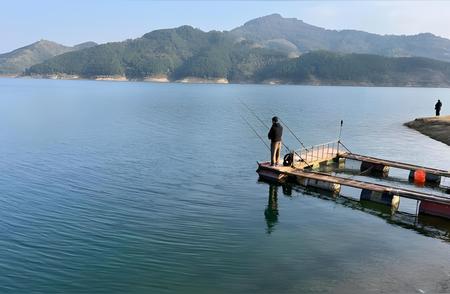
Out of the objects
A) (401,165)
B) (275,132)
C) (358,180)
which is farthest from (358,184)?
(401,165)

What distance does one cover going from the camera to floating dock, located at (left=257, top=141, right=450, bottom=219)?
19625 mm

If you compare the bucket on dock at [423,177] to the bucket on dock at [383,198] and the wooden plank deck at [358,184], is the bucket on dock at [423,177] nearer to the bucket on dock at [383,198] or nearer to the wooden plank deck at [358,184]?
the wooden plank deck at [358,184]

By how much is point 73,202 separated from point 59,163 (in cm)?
998

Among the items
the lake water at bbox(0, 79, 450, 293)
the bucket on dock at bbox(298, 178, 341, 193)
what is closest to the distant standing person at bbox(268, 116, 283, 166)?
the lake water at bbox(0, 79, 450, 293)

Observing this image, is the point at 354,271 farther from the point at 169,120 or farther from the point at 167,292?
the point at 169,120

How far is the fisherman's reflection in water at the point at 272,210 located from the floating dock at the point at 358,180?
5.04 feet

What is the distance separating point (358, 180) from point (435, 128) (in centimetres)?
2599

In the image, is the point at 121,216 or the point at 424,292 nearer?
the point at 424,292

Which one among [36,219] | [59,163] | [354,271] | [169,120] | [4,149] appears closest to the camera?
[354,271]

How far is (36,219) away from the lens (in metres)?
17.9

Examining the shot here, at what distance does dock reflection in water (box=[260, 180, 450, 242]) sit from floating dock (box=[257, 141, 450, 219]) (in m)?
0.37

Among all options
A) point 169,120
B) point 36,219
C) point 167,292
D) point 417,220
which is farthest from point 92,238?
point 169,120

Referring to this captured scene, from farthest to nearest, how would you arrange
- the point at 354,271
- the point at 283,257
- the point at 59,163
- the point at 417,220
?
the point at 59,163 < the point at 417,220 < the point at 283,257 < the point at 354,271

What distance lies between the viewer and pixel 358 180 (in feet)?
89.3
